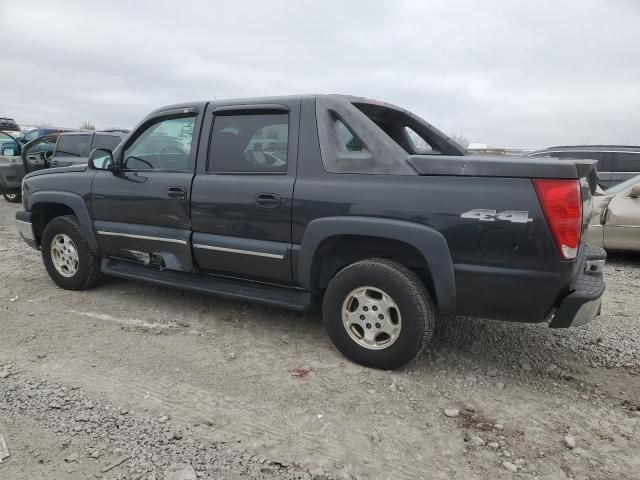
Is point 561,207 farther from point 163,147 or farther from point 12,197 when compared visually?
point 12,197

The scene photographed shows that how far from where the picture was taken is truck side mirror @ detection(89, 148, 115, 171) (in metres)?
4.41

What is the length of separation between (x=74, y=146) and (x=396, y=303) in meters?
9.71

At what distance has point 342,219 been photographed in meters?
3.14

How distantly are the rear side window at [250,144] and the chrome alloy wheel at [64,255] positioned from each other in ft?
6.33

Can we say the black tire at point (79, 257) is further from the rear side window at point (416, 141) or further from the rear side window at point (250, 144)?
the rear side window at point (416, 141)

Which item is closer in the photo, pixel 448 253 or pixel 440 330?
pixel 448 253

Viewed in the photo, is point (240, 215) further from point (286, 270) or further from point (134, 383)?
point (134, 383)

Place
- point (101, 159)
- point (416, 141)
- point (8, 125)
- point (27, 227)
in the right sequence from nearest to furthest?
point (416, 141) → point (101, 159) → point (27, 227) → point (8, 125)

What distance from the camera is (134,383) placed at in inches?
120

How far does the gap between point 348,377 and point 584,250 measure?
1.80 m

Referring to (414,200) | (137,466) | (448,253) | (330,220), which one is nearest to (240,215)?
(330,220)

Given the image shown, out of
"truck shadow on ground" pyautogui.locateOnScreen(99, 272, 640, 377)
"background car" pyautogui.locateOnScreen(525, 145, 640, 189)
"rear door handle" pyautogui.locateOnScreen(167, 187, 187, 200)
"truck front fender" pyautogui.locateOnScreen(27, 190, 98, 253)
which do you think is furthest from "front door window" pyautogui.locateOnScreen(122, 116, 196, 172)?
"background car" pyautogui.locateOnScreen(525, 145, 640, 189)

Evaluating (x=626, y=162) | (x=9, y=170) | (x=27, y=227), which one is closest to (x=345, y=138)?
(x=27, y=227)

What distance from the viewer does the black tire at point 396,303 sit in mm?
3014
